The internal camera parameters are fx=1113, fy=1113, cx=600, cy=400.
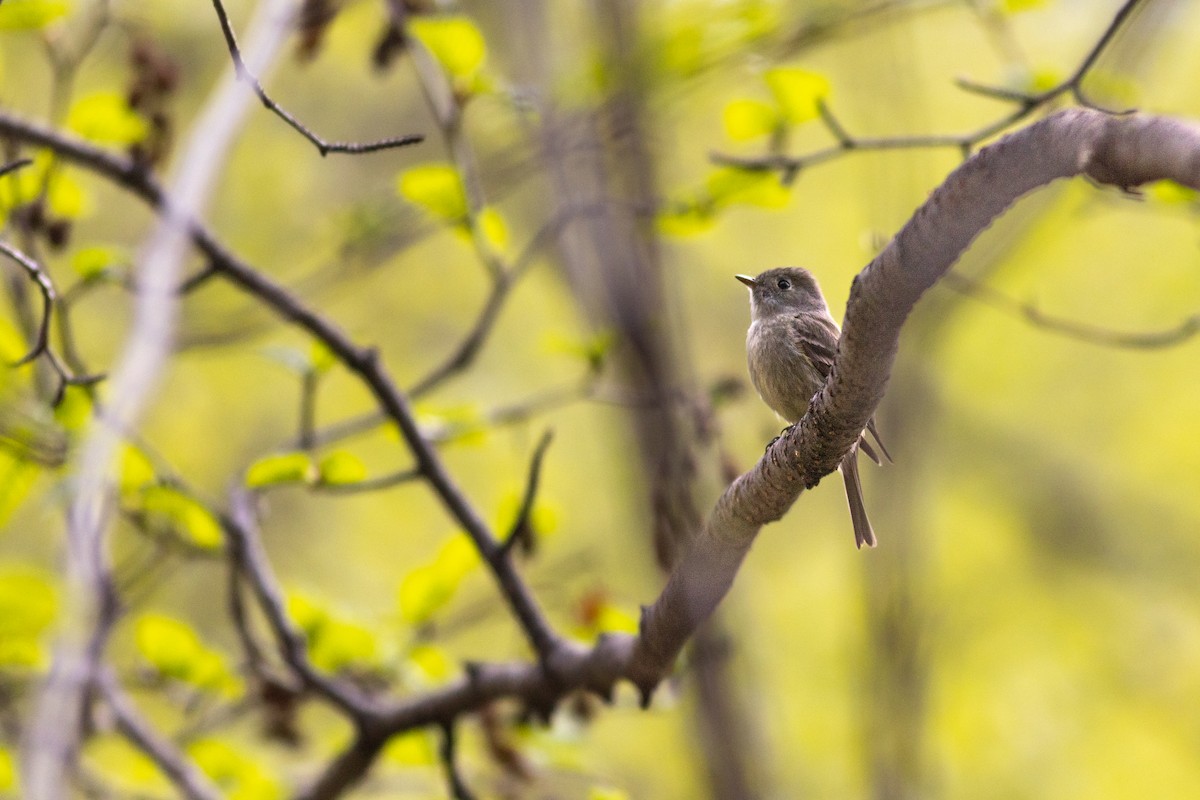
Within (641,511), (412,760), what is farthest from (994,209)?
(412,760)

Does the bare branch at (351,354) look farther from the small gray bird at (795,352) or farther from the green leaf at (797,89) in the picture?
the green leaf at (797,89)

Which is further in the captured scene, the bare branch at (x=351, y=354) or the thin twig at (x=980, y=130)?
the bare branch at (x=351, y=354)

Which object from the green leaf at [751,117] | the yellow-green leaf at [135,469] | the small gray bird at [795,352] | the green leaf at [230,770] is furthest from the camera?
the green leaf at [230,770]

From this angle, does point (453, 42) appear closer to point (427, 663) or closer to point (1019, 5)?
point (1019, 5)

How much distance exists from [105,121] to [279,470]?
107cm

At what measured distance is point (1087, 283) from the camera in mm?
7758

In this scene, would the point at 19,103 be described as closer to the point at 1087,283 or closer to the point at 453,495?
the point at 453,495

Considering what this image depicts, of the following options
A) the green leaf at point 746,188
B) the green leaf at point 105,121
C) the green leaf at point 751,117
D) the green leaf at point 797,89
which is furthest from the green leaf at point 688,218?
the green leaf at point 105,121

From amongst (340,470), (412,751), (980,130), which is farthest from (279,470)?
(980,130)

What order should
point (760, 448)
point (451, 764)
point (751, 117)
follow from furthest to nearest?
point (760, 448)
point (451, 764)
point (751, 117)

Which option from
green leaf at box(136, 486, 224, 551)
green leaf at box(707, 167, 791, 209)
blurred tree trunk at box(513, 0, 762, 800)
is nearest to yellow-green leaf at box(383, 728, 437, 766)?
green leaf at box(136, 486, 224, 551)

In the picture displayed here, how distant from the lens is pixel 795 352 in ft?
11.0

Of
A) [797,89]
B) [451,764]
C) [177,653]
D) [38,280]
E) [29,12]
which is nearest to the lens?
[38,280]

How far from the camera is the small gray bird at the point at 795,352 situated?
312 centimetres
